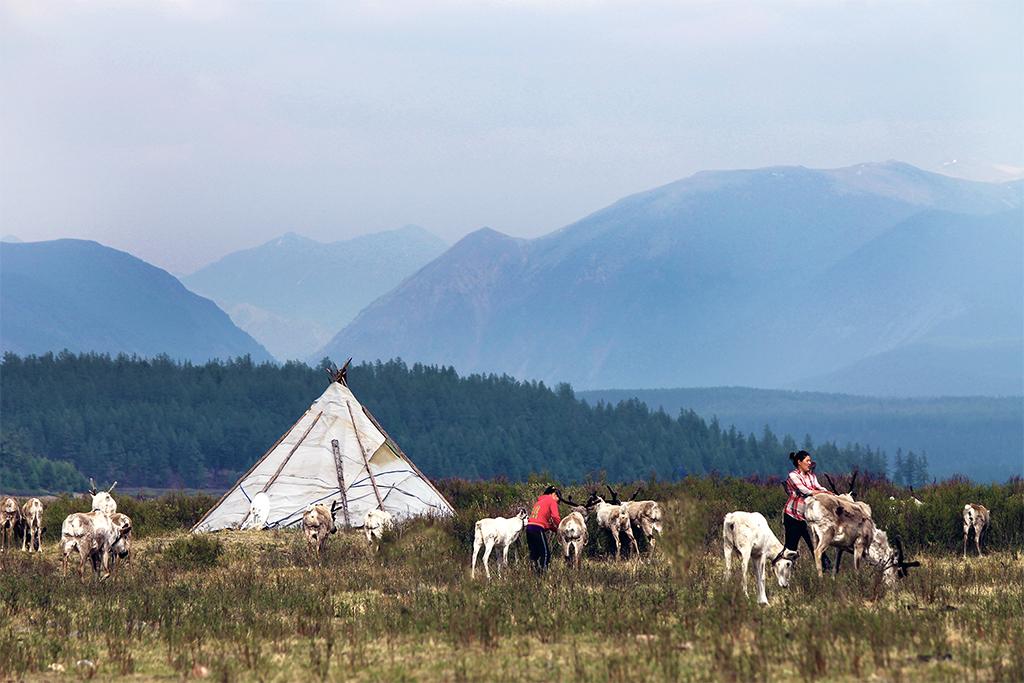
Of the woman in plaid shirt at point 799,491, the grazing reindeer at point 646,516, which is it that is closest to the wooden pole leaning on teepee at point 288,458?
the grazing reindeer at point 646,516

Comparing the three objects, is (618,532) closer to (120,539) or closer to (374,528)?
(374,528)

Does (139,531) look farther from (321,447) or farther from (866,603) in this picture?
(866,603)

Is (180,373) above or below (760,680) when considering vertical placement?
above

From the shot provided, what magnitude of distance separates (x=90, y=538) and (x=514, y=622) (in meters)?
9.34

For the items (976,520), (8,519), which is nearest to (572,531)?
(976,520)

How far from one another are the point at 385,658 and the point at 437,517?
18.4m

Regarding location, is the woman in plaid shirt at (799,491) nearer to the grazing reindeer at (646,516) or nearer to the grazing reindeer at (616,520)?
the grazing reindeer at (616,520)

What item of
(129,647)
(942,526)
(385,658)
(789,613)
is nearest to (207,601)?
(129,647)

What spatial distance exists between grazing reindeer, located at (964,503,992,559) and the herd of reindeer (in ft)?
0.06

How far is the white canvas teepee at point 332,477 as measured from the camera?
4194cm

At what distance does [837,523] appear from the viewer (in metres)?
22.2

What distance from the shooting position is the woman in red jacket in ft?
86.2

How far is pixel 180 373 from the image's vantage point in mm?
189500

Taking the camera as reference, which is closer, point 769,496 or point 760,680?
point 760,680
